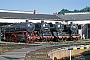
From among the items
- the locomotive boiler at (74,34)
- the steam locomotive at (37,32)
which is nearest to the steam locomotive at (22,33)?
the steam locomotive at (37,32)

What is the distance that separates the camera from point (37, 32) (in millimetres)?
38719

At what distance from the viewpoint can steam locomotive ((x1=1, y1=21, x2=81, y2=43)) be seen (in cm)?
3662

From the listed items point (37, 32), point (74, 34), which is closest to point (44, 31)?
point (37, 32)

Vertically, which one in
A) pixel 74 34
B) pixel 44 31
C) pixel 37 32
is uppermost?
pixel 44 31

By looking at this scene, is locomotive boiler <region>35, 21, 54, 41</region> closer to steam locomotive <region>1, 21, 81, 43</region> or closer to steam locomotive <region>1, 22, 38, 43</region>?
steam locomotive <region>1, 21, 81, 43</region>

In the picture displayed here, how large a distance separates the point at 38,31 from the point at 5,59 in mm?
24198

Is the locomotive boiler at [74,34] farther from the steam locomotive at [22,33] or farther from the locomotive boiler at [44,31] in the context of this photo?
the steam locomotive at [22,33]

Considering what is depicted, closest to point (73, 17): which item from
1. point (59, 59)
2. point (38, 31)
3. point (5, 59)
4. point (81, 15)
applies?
point (81, 15)

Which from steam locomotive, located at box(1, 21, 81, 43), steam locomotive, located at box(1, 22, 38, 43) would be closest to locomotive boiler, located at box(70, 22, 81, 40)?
steam locomotive, located at box(1, 21, 81, 43)

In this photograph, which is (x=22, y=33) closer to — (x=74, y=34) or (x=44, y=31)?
(x=44, y=31)

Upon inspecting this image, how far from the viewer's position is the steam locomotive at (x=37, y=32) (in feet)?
120

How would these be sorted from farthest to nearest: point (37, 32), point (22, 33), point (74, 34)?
1. point (74, 34)
2. point (37, 32)
3. point (22, 33)

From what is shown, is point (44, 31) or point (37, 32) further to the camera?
point (37, 32)

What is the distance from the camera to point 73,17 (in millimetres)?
60531
